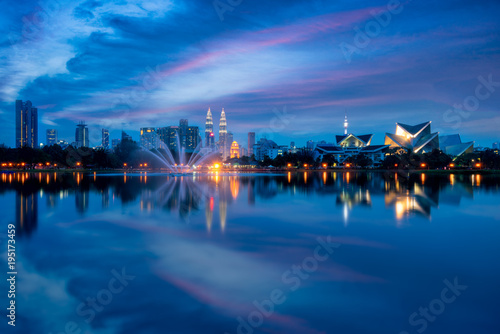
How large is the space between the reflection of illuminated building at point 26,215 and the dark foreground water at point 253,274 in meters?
0.08

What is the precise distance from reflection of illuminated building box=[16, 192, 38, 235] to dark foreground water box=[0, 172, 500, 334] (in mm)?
77

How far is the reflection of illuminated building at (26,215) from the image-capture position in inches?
506

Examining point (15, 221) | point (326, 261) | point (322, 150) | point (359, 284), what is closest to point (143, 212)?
point (15, 221)

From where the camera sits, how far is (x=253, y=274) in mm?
7941

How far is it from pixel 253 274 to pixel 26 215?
40.7 ft

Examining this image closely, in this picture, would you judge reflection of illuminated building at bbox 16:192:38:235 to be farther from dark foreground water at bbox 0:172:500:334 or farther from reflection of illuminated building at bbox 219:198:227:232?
reflection of illuminated building at bbox 219:198:227:232

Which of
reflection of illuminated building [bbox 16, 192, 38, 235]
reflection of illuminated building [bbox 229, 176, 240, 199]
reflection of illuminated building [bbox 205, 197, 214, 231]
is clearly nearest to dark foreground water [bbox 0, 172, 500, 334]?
reflection of illuminated building [bbox 16, 192, 38, 235]

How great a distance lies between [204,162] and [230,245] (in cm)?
14782

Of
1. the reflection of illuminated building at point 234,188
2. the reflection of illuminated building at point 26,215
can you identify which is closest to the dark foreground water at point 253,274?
the reflection of illuminated building at point 26,215

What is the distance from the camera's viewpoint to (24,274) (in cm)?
803

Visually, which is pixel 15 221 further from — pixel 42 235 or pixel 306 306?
pixel 306 306

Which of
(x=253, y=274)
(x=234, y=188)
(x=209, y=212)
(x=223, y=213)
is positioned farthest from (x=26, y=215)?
(x=234, y=188)

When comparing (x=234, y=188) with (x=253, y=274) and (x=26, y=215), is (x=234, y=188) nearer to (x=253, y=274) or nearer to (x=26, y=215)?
(x=26, y=215)

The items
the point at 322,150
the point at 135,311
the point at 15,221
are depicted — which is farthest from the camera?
the point at 322,150
